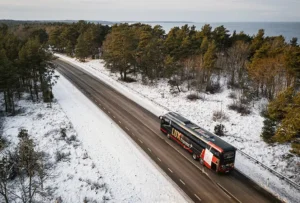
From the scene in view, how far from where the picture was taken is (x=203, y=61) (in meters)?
51.3

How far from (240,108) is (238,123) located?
5.57m

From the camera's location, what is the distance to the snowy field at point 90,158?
21.8m

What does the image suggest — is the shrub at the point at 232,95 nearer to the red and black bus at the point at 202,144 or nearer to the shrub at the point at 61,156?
the red and black bus at the point at 202,144

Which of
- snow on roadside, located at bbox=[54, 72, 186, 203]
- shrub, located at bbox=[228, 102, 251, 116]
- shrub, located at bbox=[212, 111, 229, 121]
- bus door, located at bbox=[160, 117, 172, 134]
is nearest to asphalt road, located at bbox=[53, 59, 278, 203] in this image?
bus door, located at bbox=[160, 117, 172, 134]

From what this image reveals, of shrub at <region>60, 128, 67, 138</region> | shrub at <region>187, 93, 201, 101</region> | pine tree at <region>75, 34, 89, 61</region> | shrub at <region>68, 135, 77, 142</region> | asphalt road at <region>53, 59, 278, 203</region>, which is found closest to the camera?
asphalt road at <region>53, 59, 278, 203</region>

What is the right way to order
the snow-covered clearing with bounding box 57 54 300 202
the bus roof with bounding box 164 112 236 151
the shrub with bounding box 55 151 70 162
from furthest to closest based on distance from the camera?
the shrub with bounding box 55 151 70 162, the snow-covered clearing with bounding box 57 54 300 202, the bus roof with bounding box 164 112 236 151

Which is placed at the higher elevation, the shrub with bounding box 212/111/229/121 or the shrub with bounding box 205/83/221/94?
the shrub with bounding box 205/83/221/94

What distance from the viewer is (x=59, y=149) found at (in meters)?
29.5

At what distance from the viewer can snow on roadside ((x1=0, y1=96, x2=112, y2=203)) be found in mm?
22000

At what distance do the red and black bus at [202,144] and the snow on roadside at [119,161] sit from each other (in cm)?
494

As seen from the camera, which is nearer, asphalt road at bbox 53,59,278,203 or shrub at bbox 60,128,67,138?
asphalt road at bbox 53,59,278,203

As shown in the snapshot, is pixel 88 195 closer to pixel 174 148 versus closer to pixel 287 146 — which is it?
pixel 174 148

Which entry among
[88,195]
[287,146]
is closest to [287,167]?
[287,146]

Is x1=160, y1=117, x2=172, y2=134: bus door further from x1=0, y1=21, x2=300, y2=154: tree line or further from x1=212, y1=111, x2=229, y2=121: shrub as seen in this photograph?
x1=0, y1=21, x2=300, y2=154: tree line
